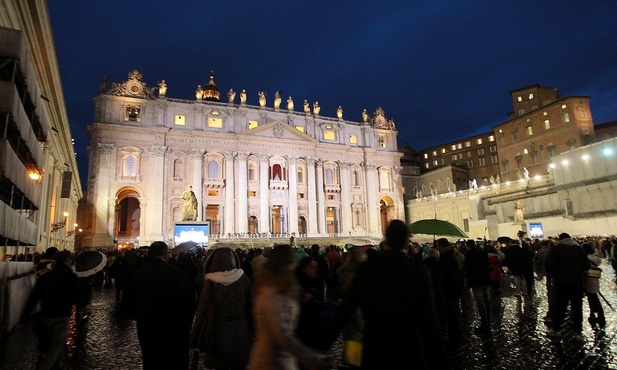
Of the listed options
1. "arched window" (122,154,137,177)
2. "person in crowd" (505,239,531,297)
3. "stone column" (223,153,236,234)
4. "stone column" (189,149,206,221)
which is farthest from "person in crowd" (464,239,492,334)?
"arched window" (122,154,137,177)

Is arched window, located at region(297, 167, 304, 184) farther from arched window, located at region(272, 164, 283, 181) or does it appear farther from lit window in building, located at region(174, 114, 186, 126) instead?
lit window in building, located at region(174, 114, 186, 126)

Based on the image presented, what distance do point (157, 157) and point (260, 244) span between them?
Answer: 14118 mm

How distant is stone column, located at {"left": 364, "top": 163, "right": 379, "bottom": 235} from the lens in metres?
48.6

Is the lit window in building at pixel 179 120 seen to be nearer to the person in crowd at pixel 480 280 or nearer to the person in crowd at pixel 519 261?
the person in crowd at pixel 519 261

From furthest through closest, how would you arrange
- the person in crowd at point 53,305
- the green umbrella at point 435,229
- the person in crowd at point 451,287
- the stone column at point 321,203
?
the stone column at point 321,203
the green umbrella at point 435,229
the person in crowd at point 451,287
the person in crowd at point 53,305

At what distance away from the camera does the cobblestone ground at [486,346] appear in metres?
5.48

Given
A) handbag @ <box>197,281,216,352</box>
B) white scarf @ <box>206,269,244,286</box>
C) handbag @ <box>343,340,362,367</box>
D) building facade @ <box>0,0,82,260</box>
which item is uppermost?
building facade @ <box>0,0,82,260</box>

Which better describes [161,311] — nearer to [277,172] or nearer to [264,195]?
[264,195]

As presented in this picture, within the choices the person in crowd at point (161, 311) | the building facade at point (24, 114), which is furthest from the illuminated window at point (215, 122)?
the person in crowd at point (161, 311)

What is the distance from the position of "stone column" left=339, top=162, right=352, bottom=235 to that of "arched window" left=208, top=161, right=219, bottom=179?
15008 mm

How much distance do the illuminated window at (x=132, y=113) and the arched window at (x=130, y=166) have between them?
383cm

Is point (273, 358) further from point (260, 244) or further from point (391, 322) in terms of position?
point (260, 244)

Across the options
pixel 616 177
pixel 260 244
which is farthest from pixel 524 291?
pixel 260 244

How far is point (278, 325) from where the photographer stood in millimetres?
2689
